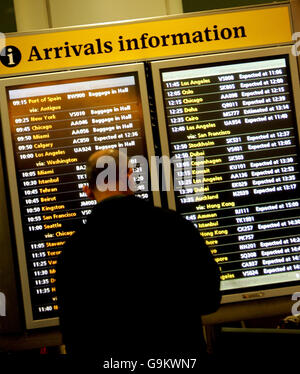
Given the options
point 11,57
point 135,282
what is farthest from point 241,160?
point 11,57

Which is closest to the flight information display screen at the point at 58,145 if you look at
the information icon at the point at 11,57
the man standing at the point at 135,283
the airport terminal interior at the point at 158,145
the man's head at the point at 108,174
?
the airport terminal interior at the point at 158,145

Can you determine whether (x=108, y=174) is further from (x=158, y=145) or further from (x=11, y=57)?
(x=11, y=57)

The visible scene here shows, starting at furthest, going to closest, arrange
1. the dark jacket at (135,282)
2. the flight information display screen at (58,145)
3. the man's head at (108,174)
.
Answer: the flight information display screen at (58,145) < the man's head at (108,174) < the dark jacket at (135,282)

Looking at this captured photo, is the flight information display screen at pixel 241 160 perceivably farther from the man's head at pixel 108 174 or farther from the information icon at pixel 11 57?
the information icon at pixel 11 57

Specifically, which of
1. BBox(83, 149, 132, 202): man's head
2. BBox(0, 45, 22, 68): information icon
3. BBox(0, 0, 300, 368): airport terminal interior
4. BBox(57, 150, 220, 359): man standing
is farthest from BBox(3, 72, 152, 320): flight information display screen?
BBox(57, 150, 220, 359): man standing

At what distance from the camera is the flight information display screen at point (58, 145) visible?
3.39 meters

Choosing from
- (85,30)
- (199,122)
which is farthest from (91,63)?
(199,122)

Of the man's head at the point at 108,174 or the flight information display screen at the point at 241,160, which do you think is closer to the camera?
the man's head at the point at 108,174

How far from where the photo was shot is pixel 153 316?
237 centimetres

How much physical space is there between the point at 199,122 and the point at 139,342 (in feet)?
5.37

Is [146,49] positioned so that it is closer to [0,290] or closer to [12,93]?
[12,93]

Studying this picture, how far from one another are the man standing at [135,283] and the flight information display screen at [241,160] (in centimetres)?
99

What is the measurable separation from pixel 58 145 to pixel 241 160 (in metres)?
1.24

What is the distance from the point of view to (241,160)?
11.3ft
